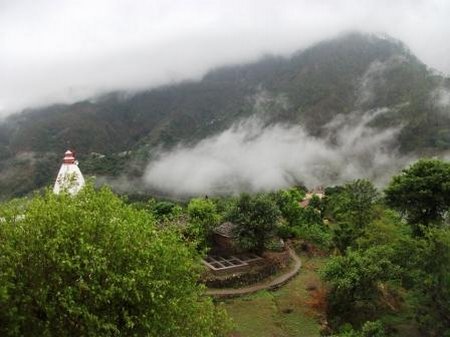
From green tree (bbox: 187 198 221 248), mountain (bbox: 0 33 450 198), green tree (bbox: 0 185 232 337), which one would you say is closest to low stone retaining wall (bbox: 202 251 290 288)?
green tree (bbox: 187 198 221 248)

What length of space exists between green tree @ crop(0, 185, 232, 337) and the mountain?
85.2 meters

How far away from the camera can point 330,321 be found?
97.6 feet

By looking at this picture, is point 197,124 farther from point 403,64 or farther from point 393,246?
point 393,246

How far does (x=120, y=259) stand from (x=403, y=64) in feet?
422

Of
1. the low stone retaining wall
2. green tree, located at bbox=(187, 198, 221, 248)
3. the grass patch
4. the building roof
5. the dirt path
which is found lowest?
the grass patch

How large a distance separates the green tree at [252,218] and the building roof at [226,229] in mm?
1331

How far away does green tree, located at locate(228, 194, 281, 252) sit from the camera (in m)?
35.7

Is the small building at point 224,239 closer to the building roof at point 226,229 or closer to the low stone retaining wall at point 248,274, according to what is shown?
the building roof at point 226,229

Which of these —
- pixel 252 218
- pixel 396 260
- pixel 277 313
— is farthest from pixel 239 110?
pixel 396 260

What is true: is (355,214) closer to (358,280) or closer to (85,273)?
(358,280)

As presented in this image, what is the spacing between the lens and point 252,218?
3588cm

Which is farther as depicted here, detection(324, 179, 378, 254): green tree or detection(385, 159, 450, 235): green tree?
detection(324, 179, 378, 254): green tree

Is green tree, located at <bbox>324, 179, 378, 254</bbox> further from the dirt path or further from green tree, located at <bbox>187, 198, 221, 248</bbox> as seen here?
green tree, located at <bbox>187, 198, 221, 248</bbox>

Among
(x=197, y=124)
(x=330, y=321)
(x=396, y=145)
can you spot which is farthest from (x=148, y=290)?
(x=197, y=124)
